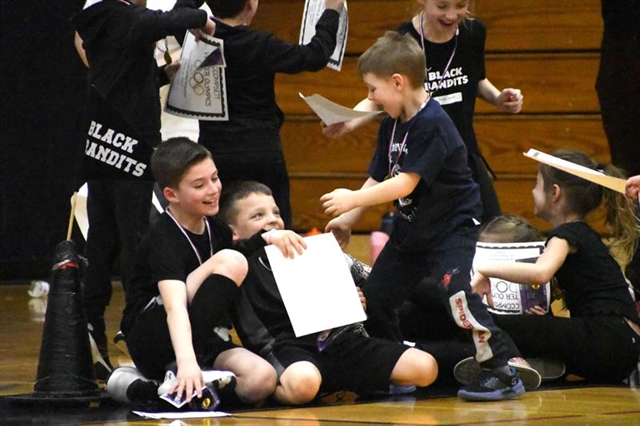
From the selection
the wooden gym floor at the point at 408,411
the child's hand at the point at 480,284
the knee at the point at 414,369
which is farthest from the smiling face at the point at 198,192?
the child's hand at the point at 480,284

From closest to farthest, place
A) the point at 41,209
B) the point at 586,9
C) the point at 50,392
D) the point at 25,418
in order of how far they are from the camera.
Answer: the point at 25,418
the point at 50,392
the point at 586,9
the point at 41,209

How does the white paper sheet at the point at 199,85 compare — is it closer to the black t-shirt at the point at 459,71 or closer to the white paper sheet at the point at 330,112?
the white paper sheet at the point at 330,112

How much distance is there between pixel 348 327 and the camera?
354cm

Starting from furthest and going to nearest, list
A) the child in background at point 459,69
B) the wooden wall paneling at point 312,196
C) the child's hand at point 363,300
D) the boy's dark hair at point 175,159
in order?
the wooden wall paneling at point 312,196 < the child in background at point 459,69 < the child's hand at point 363,300 < the boy's dark hair at point 175,159

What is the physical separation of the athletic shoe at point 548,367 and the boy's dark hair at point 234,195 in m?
0.96

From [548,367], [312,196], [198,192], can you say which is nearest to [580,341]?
[548,367]

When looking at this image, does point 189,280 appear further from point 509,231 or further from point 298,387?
point 509,231

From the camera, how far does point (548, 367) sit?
12.4 ft

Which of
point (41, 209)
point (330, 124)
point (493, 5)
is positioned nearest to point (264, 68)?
point (330, 124)

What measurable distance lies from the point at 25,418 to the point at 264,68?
1364 mm

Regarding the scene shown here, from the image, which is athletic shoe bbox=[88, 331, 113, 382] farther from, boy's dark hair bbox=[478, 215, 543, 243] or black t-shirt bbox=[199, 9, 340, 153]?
boy's dark hair bbox=[478, 215, 543, 243]

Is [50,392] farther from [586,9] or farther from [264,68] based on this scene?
[586,9]

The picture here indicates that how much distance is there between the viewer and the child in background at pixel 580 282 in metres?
3.71

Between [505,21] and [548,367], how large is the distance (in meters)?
2.82
